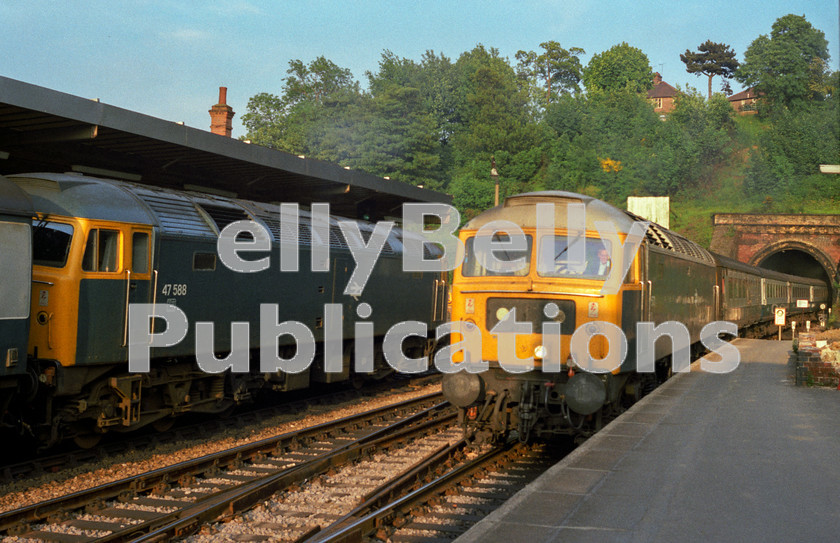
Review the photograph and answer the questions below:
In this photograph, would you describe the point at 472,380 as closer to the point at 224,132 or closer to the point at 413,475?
the point at 413,475

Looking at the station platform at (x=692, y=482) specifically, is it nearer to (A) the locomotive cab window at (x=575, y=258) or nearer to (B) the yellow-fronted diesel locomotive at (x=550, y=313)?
(B) the yellow-fronted diesel locomotive at (x=550, y=313)

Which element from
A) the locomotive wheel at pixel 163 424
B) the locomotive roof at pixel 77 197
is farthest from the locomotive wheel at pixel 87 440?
the locomotive roof at pixel 77 197

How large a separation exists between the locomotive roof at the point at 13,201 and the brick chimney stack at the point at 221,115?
1906 centimetres

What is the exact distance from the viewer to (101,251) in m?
8.97

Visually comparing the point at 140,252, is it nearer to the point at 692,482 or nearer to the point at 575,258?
the point at 575,258

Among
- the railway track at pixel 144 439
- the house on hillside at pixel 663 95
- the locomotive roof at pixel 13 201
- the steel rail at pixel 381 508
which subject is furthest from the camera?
the house on hillside at pixel 663 95

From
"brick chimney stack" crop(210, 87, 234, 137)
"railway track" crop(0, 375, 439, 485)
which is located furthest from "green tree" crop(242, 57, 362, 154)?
"railway track" crop(0, 375, 439, 485)

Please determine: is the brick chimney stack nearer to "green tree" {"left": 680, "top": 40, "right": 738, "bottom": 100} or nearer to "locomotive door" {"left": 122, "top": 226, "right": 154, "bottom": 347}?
"locomotive door" {"left": 122, "top": 226, "right": 154, "bottom": 347}

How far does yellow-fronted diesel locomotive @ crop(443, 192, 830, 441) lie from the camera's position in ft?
30.1

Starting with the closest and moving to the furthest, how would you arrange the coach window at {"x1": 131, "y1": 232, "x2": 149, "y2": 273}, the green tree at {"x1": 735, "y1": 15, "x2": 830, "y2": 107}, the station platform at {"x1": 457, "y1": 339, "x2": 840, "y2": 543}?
1. the station platform at {"x1": 457, "y1": 339, "x2": 840, "y2": 543}
2. the coach window at {"x1": 131, "y1": 232, "x2": 149, "y2": 273}
3. the green tree at {"x1": 735, "y1": 15, "x2": 830, "y2": 107}

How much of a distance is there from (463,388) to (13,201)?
18.2 feet

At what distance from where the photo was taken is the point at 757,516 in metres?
5.22

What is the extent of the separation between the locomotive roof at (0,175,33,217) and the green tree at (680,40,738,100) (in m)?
107

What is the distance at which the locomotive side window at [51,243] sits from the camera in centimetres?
862
